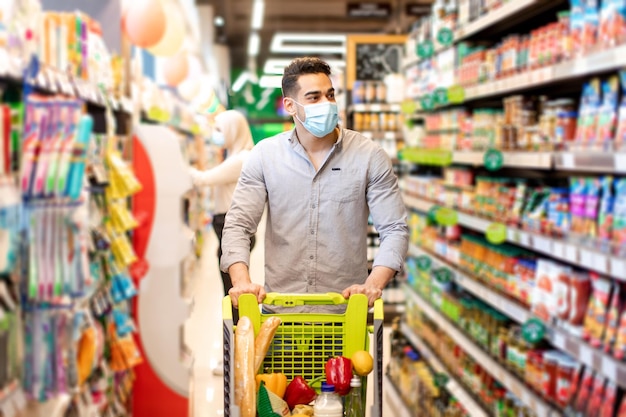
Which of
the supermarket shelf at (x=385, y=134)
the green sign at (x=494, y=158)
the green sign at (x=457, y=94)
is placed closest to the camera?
the green sign at (x=494, y=158)

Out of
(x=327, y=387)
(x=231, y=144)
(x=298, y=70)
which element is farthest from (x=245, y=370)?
(x=231, y=144)

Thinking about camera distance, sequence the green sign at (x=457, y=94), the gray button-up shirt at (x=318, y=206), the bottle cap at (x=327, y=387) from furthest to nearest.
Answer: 1. the green sign at (x=457, y=94)
2. the gray button-up shirt at (x=318, y=206)
3. the bottle cap at (x=327, y=387)

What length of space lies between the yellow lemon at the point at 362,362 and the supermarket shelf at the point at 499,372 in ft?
4.46

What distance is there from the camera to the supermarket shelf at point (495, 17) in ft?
11.9

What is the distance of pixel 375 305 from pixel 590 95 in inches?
54.8

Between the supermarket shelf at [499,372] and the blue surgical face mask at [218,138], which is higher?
the blue surgical face mask at [218,138]

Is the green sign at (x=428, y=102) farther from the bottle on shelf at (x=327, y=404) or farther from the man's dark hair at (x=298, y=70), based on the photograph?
the bottle on shelf at (x=327, y=404)

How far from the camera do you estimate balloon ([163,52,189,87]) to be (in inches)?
361

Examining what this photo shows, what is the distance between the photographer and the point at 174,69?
30.1 ft

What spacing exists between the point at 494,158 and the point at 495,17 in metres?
0.70

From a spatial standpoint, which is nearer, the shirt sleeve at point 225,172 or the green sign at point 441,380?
the shirt sleeve at point 225,172

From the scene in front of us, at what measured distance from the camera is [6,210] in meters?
2.18

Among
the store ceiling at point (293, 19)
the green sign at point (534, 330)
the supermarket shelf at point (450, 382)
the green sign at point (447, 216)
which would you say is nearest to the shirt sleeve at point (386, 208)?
the green sign at point (534, 330)

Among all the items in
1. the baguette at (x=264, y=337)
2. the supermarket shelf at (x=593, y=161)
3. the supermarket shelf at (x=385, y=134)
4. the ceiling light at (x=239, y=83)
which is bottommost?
the baguette at (x=264, y=337)
